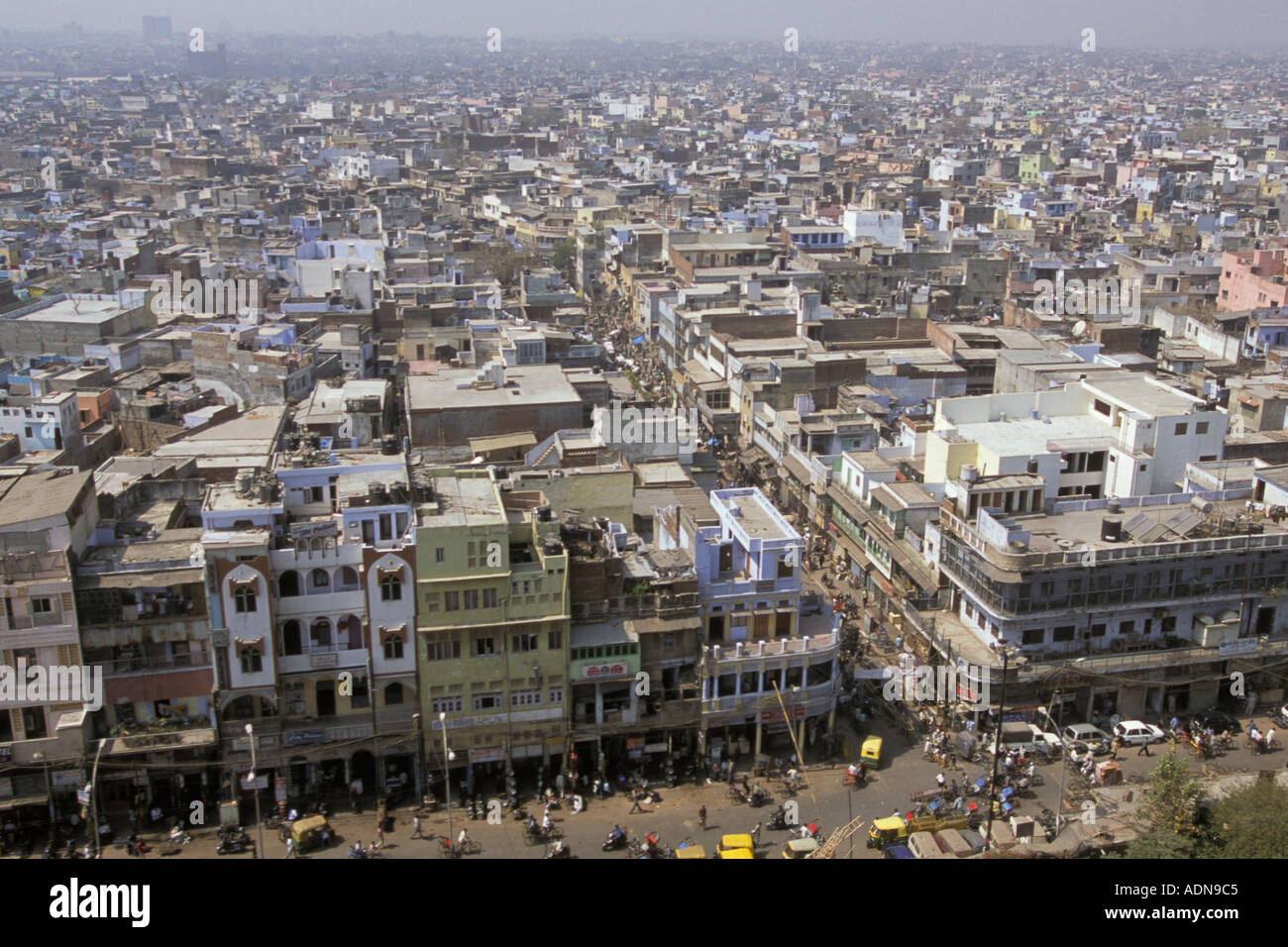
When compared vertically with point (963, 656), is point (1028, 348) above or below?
above

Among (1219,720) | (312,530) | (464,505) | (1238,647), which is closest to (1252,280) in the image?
(1238,647)

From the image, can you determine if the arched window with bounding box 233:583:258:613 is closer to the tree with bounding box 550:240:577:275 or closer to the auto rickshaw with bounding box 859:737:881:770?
the auto rickshaw with bounding box 859:737:881:770

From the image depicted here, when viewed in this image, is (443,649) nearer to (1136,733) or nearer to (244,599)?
(244,599)

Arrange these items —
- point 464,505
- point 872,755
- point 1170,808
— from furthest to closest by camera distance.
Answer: point 872,755, point 464,505, point 1170,808

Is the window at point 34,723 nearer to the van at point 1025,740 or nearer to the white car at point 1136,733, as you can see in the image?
the van at point 1025,740

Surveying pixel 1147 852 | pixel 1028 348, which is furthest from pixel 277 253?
pixel 1147 852
